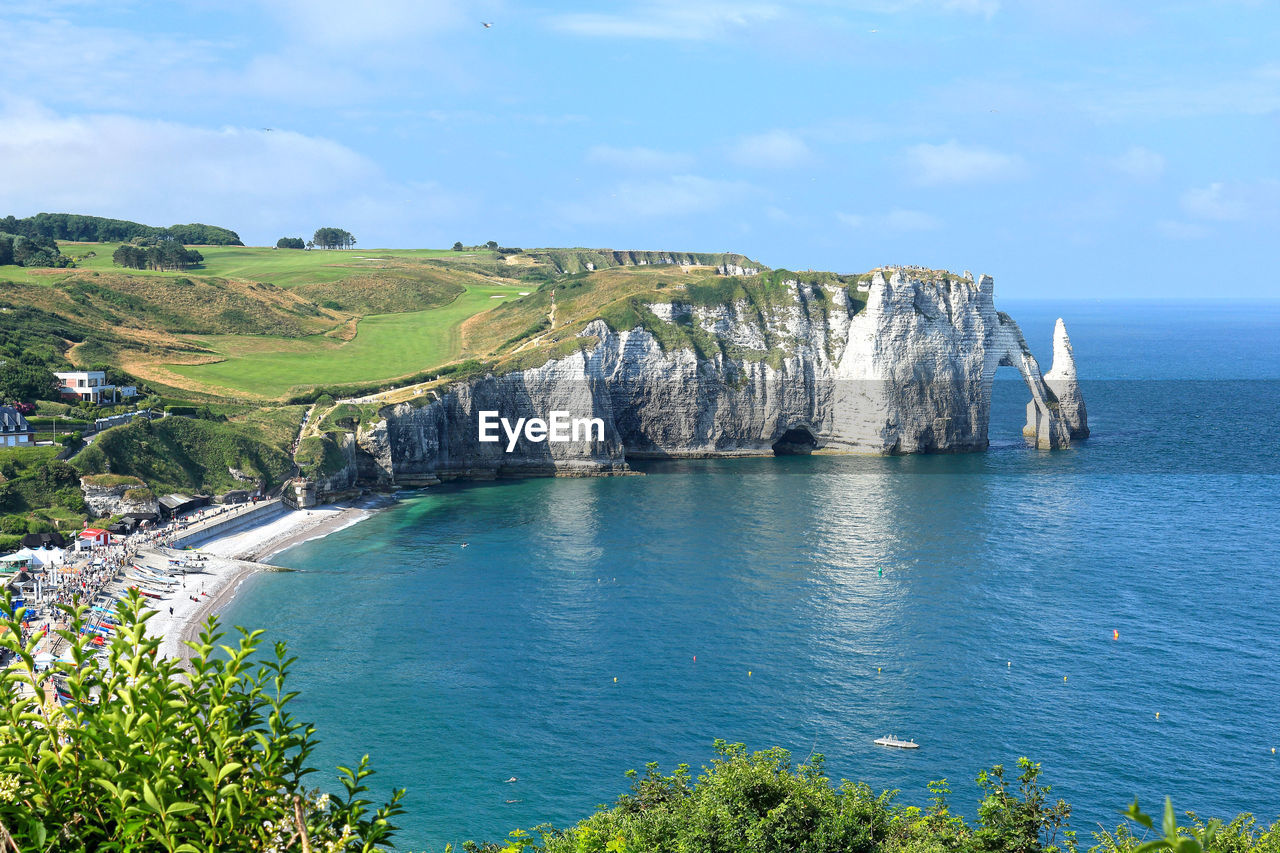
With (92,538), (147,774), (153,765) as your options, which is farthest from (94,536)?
(153,765)

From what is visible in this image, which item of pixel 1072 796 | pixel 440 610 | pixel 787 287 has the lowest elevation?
pixel 1072 796

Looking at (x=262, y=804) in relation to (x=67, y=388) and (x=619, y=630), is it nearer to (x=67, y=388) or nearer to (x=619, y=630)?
(x=619, y=630)

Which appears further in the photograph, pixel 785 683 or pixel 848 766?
pixel 785 683

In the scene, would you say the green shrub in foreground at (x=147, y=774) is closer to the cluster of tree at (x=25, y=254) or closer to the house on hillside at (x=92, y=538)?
the house on hillside at (x=92, y=538)

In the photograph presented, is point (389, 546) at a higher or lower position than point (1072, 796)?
higher

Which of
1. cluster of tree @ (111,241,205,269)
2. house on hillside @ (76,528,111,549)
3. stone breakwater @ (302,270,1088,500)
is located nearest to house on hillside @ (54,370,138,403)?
house on hillside @ (76,528,111,549)

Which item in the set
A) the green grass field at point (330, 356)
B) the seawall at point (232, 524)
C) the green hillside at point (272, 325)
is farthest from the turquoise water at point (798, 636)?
the green hillside at point (272, 325)

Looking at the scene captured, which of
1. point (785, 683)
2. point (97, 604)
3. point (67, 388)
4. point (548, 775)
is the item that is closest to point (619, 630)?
point (785, 683)
